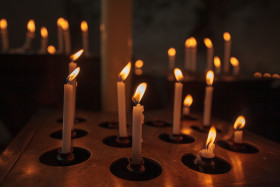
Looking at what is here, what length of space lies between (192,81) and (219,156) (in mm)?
1055

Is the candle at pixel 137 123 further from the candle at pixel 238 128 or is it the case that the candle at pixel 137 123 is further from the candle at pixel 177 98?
the candle at pixel 238 128

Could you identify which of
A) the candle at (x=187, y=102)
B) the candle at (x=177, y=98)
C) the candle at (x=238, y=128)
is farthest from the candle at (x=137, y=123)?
the candle at (x=187, y=102)

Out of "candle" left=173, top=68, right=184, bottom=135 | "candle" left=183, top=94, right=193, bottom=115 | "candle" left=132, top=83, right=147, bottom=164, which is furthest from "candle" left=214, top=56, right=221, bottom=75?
"candle" left=132, top=83, right=147, bottom=164

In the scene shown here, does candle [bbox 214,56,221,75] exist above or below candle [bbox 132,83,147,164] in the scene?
above

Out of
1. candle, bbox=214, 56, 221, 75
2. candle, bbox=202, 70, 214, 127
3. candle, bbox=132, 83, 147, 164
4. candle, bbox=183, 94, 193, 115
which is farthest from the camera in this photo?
candle, bbox=214, 56, 221, 75

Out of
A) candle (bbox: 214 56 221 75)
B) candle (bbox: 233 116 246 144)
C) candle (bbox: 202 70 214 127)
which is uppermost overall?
candle (bbox: 214 56 221 75)

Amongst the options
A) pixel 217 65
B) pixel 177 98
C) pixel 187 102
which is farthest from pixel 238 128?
pixel 217 65

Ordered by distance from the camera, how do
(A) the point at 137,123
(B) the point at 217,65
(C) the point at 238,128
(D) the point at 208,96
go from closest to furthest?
(A) the point at 137,123 → (C) the point at 238,128 → (D) the point at 208,96 → (B) the point at 217,65

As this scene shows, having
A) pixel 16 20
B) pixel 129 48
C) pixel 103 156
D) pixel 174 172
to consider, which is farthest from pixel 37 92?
pixel 16 20

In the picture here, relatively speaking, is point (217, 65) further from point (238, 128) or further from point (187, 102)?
point (238, 128)

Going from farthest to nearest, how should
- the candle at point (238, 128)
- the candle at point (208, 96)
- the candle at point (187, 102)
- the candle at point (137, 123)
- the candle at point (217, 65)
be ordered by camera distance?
the candle at point (217, 65), the candle at point (187, 102), the candle at point (208, 96), the candle at point (238, 128), the candle at point (137, 123)

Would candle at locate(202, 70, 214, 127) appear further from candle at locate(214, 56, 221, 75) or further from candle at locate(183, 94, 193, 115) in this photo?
candle at locate(214, 56, 221, 75)

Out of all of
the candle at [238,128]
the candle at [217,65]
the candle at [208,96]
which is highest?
the candle at [217,65]

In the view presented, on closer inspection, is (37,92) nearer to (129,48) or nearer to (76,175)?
(129,48)
